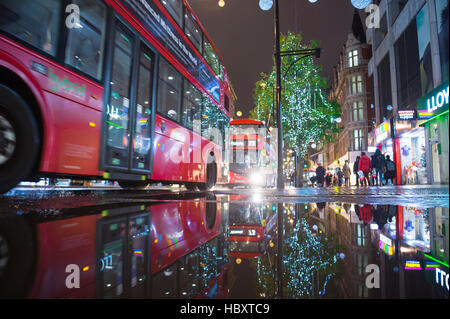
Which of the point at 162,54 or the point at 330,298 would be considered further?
the point at 162,54

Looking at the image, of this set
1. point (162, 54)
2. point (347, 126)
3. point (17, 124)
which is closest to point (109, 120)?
point (17, 124)

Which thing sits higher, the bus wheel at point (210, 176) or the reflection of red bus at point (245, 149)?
the reflection of red bus at point (245, 149)

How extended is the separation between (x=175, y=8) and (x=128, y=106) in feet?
10.3

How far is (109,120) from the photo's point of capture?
4758mm

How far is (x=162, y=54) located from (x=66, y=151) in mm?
3511

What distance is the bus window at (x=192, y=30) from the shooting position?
7.38 metres

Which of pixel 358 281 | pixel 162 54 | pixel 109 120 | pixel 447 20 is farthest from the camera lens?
pixel 162 54

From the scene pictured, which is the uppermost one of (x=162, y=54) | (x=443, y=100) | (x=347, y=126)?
(x=347, y=126)

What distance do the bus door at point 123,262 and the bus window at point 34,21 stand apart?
317 cm

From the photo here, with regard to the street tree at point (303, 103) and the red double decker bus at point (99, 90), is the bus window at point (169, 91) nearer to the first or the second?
the red double decker bus at point (99, 90)

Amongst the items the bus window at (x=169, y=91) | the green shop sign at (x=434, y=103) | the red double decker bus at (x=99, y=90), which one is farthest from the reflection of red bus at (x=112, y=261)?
the bus window at (x=169, y=91)

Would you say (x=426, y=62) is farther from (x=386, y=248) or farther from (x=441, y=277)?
(x=441, y=277)

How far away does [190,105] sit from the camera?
25.3 ft

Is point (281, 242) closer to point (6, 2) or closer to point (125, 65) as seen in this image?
point (6, 2)
